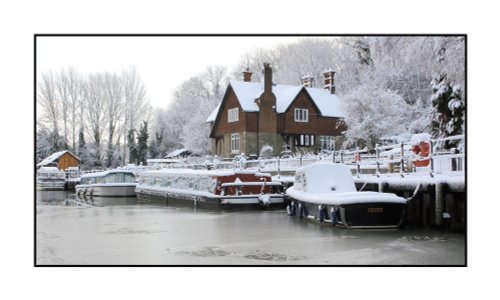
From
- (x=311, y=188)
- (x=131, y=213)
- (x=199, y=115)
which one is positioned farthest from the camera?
(x=199, y=115)

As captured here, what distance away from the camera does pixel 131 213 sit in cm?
1639

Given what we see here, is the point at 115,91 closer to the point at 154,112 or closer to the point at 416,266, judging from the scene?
the point at 154,112

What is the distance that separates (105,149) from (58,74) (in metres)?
2.94

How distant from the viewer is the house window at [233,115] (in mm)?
22075

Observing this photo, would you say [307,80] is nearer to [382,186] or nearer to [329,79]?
[329,79]

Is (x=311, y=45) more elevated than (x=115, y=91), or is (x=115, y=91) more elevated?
(x=311, y=45)

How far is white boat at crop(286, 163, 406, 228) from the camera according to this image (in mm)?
10930

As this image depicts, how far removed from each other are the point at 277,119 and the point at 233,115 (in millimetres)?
2201

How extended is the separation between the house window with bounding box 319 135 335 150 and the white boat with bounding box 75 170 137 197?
7257mm

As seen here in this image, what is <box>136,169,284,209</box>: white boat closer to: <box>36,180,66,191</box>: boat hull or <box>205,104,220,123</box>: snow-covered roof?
<box>205,104,220,123</box>: snow-covered roof

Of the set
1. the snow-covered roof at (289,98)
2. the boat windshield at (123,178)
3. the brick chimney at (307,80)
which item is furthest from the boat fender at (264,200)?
the brick chimney at (307,80)

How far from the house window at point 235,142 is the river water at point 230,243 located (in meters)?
7.06

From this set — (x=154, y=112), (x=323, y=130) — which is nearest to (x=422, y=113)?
(x=323, y=130)


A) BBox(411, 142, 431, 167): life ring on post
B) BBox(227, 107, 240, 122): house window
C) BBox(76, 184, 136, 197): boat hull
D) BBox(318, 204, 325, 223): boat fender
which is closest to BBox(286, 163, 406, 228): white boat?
BBox(318, 204, 325, 223): boat fender
